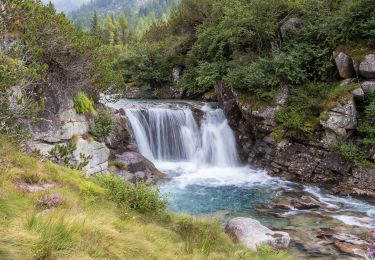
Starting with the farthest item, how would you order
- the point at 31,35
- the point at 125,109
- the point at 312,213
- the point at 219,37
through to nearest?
the point at 219,37 < the point at 125,109 < the point at 312,213 < the point at 31,35

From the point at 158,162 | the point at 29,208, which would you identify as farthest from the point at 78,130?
the point at 29,208

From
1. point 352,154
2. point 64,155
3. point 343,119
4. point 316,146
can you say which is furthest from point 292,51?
point 64,155

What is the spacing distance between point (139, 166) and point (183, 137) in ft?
13.8

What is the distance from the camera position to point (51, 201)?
19.2 ft

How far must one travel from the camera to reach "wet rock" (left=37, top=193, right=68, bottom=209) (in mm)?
5762

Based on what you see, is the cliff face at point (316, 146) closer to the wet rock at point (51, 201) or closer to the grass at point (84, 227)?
the grass at point (84, 227)

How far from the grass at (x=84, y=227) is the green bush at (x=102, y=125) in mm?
5319

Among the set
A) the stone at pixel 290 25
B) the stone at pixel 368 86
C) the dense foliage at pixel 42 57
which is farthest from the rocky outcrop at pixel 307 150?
the dense foliage at pixel 42 57

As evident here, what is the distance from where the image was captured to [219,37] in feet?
71.2

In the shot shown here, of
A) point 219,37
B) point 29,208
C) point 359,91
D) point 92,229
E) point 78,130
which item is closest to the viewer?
point 92,229

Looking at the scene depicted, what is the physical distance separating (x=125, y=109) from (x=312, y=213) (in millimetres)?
10700

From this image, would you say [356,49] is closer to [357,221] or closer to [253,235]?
[357,221]

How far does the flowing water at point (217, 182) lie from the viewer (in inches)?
418

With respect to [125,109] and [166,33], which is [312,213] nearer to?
[125,109]
